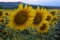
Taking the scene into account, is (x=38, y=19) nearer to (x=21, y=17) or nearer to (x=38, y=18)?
(x=38, y=18)

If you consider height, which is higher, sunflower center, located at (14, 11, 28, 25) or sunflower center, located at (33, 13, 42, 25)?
sunflower center, located at (14, 11, 28, 25)

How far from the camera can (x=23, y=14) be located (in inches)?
22.6

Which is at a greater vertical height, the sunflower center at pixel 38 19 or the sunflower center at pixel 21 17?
the sunflower center at pixel 21 17

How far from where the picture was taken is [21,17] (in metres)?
0.57

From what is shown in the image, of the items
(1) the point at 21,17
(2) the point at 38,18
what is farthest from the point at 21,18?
(2) the point at 38,18

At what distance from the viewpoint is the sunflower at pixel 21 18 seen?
570 mm

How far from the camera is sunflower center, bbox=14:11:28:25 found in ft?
1.87

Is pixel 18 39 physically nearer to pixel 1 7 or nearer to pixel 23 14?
pixel 23 14

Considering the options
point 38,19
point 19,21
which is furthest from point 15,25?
point 38,19

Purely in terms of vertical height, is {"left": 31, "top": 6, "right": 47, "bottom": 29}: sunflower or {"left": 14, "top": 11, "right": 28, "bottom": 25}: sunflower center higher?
{"left": 14, "top": 11, "right": 28, "bottom": 25}: sunflower center

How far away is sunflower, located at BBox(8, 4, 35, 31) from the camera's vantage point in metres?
0.57

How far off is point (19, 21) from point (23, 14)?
0.03 m

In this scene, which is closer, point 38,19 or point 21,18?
point 21,18

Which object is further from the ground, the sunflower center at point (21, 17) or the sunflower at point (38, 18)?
the sunflower center at point (21, 17)
